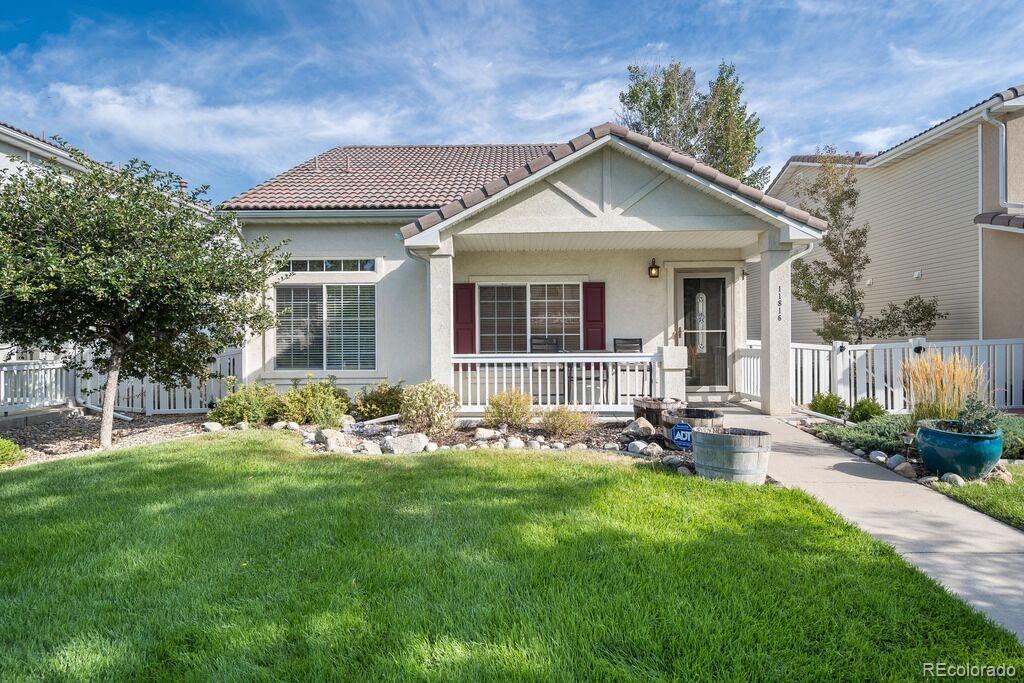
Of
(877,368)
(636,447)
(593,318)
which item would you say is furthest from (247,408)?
(877,368)

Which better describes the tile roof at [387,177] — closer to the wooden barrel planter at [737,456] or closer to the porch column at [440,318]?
the porch column at [440,318]

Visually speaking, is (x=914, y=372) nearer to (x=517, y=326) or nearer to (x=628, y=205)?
A: (x=628, y=205)

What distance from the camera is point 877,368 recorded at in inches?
333

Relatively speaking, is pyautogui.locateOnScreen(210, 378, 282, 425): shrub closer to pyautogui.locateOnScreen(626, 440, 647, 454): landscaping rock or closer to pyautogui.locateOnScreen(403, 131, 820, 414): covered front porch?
pyautogui.locateOnScreen(403, 131, 820, 414): covered front porch

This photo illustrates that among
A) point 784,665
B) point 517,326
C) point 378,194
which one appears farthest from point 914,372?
point 378,194

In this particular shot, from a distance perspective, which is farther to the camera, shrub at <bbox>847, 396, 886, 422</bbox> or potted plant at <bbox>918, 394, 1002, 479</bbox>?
shrub at <bbox>847, 396, 886, 422</bbox>

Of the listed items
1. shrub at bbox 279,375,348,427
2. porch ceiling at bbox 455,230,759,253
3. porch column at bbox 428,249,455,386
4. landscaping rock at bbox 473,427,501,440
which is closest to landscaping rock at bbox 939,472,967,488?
porch ceiling at bbox 455,230,759,253

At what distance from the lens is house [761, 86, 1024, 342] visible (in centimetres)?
1020

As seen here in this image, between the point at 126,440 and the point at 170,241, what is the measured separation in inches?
121

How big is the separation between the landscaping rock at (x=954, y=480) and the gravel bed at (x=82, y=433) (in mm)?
9474

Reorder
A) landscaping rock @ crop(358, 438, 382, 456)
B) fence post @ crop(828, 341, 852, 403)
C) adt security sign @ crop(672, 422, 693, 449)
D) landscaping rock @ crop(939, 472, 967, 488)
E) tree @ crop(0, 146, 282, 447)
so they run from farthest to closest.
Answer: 1. fence post @ crop(828, 341, 852, 403)
2. landscaping rock @ crop(358, 438, 382, 456)
3. tree @ crop(0, 146, 282, 447)
4. adt security sign @ crop(672, 422, 693, 449)
5. landscaping rock @ crop(939, 472, 967, 488)

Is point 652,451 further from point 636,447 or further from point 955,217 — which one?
point 955,217

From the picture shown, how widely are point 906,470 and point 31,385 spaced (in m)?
13.3

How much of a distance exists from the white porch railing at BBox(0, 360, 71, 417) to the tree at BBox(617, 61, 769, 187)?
2058 cm
